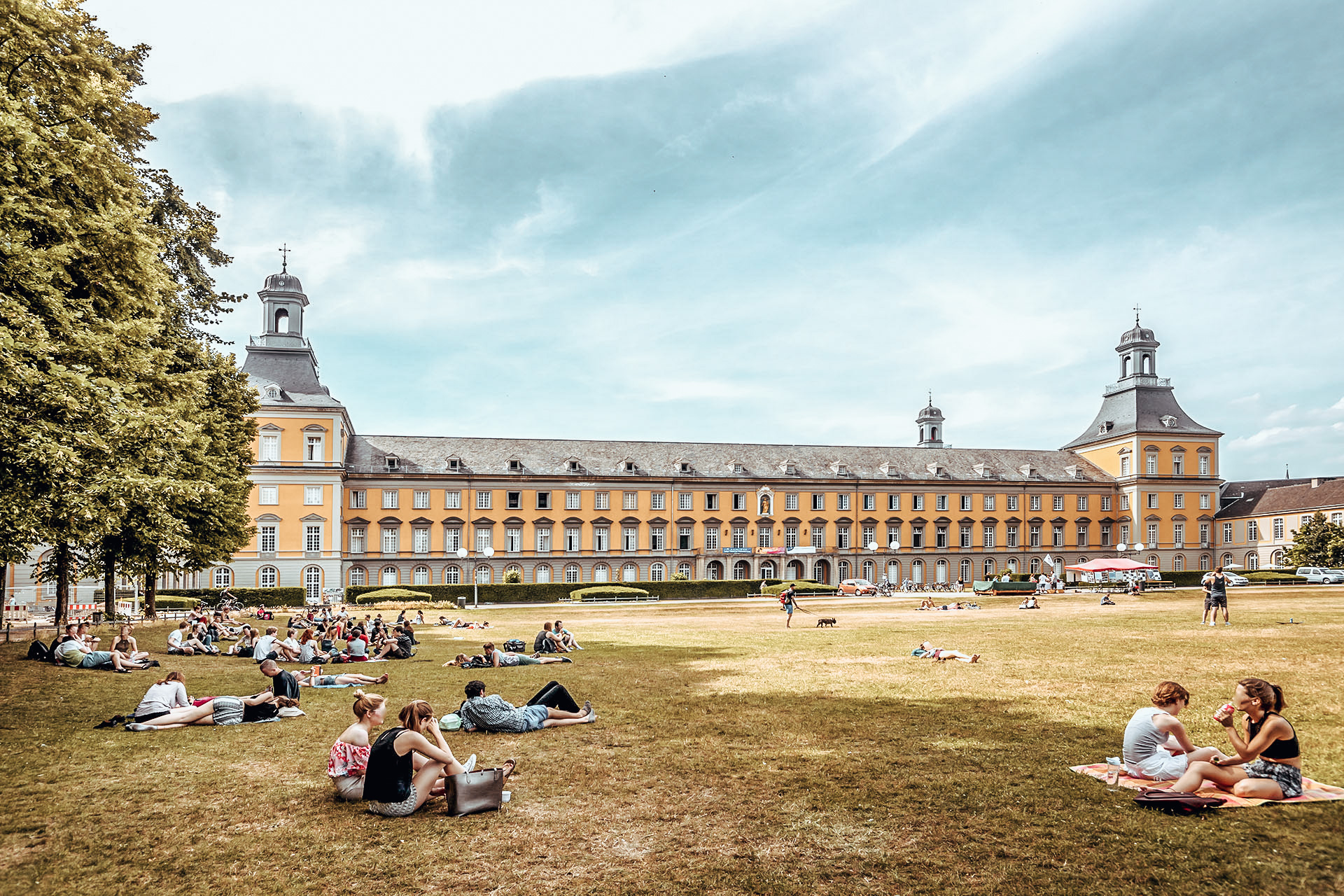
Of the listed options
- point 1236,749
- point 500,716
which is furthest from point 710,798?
point 1236,749

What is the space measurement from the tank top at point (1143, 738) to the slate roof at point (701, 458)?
209ft

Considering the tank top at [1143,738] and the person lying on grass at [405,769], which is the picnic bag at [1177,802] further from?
the person lying on grass at [405,769]

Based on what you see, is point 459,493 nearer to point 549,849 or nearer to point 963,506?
point 963,506

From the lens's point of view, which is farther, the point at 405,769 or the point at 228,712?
the point at 228,712

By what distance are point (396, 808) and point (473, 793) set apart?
2.36 ft

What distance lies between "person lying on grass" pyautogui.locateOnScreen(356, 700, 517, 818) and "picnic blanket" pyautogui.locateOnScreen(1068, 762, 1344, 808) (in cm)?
653

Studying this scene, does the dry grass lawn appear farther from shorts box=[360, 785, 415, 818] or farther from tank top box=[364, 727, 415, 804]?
tank top box=[364, 727, 415, 804]

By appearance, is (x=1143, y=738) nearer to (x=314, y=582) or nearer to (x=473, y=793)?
(x=473, y=793)

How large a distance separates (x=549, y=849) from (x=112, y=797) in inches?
197

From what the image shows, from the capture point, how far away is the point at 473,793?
8.21 meters

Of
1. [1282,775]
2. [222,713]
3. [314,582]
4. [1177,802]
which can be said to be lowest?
[314,582]

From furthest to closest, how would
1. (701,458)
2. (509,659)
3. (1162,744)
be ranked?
(701,458) → (509,659) → (1162,744)

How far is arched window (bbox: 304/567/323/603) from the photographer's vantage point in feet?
201

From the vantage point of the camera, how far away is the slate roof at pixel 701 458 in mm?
70062
